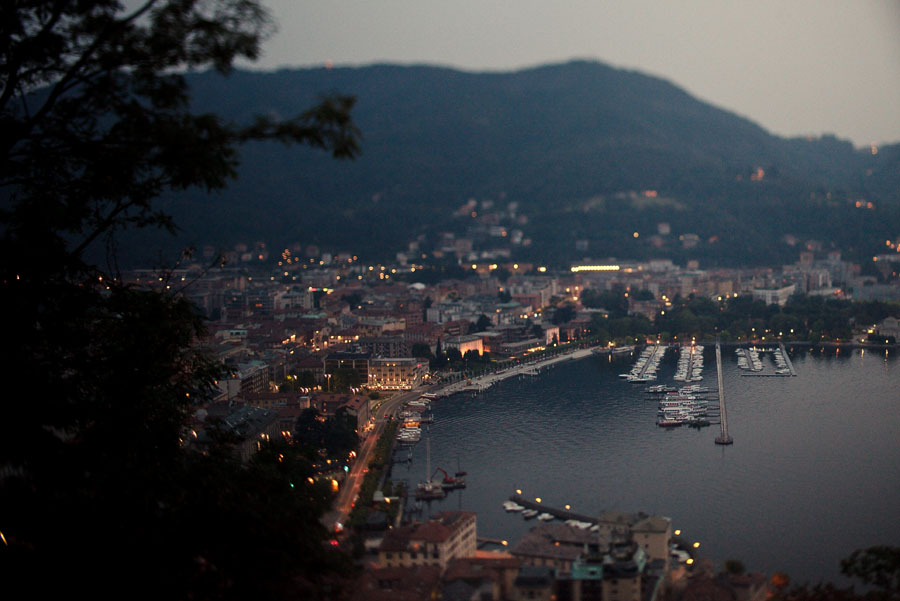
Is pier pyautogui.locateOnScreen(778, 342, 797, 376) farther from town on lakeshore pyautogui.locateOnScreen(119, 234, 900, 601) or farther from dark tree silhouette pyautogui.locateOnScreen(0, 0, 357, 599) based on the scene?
dark tree silhouette pyautogui.locateOnScreen(0, 0, 357, 599)

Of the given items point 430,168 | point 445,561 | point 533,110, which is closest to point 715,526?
point 445,561

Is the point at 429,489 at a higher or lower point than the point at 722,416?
lower

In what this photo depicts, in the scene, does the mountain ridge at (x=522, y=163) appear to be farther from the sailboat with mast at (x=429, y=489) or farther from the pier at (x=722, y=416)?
the sailboat with mast at (x=429, y=489)

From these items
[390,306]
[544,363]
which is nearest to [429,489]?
[544,363]

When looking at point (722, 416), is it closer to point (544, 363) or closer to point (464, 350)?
point (544, 363)

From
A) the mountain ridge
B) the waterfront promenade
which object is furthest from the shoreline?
the mountain ridge

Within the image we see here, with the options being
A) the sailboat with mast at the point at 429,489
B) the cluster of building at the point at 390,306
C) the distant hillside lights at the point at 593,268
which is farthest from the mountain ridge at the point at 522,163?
the sailboat with mast at the point at 429,489
